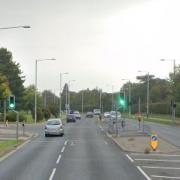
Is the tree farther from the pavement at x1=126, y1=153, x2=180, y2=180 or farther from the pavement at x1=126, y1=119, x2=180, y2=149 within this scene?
the pavement at x1=126, y1=153, x2=180, y2=180

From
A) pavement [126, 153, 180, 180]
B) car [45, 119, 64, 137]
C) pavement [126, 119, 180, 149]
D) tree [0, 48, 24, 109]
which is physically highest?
tree [0, 48, 24, 109]

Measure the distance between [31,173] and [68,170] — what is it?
1802 mm

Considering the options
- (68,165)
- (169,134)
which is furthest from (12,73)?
(68,165)

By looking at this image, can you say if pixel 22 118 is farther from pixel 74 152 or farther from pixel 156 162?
pixel 156 162

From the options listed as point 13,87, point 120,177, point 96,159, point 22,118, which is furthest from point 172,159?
point 13,87

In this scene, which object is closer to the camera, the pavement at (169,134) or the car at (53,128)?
the pavement at (169,134)

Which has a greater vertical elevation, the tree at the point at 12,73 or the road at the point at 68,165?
Answer: the tree at the point at 12,73

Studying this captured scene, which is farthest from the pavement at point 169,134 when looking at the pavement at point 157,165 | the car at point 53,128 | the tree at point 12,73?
the tree at point 12,73

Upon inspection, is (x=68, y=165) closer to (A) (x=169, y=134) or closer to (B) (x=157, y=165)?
(B) (x=157, y=165)

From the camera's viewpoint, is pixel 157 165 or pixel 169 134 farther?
pixel 169 134

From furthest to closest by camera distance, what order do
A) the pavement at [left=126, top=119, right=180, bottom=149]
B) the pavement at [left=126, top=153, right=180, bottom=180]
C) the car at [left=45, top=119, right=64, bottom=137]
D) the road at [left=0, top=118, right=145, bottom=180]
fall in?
the car at [left=45, top=119, right=64, bottom=137] → the pavement at [left=126, top=119, right=180, bottom=149] → the pavement at [left=126, top=153, right=180, bottom=180] → the road at [left=0, top=118, right=145, bottom=180]

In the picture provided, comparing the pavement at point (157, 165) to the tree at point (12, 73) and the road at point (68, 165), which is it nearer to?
the road at point (68, 165)

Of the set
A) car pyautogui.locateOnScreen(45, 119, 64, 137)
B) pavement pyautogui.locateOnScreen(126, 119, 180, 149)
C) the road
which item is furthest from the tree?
the road

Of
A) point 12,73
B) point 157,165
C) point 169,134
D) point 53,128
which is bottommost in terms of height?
point 157,165
